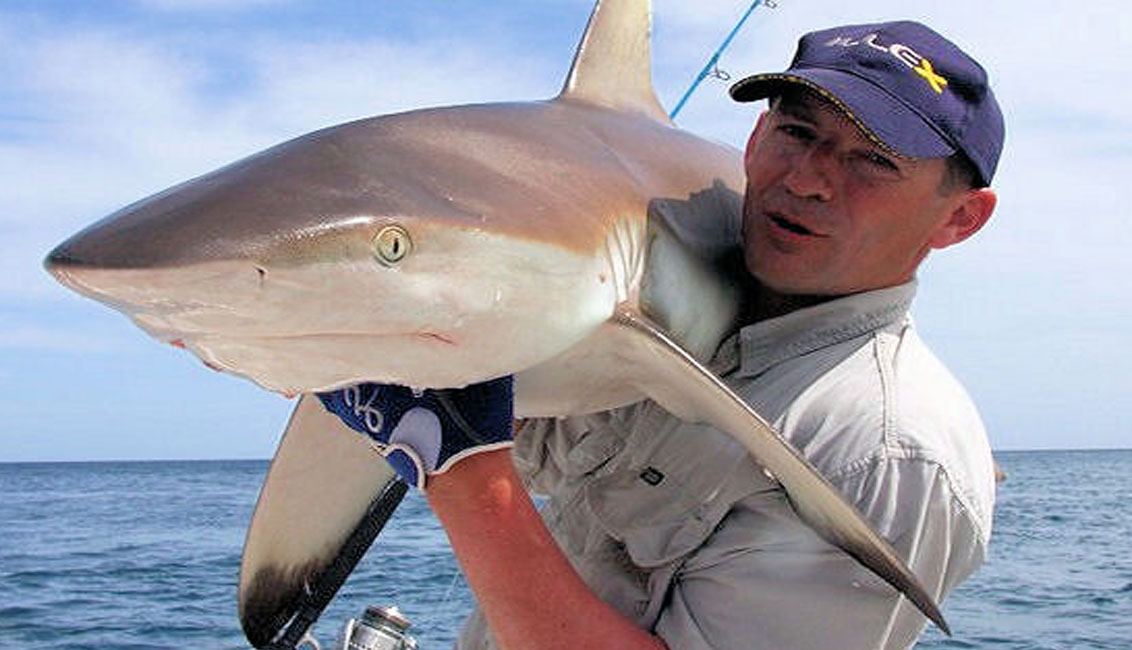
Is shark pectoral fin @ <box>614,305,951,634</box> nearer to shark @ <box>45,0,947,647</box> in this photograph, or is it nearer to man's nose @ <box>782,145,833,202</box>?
shark @ <box>45,0,947,647</box>

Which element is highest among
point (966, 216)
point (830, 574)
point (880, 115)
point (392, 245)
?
point (392, 245)

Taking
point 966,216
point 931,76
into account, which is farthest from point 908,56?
point 966,216

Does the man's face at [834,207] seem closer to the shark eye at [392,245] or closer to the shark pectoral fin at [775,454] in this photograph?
the shark pectoral fin at [775,454]

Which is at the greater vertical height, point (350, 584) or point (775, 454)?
point (775, 454)

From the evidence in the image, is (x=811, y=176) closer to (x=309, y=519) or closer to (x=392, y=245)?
(x=392, y=245)

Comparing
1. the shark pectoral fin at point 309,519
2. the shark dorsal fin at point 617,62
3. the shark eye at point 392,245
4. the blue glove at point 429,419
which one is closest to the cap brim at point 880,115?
the shark dorsal fin at point 617,62

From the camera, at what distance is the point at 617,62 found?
256 cm

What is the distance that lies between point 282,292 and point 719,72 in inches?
128

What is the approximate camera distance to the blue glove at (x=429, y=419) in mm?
1850

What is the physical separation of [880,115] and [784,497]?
22.8 inches

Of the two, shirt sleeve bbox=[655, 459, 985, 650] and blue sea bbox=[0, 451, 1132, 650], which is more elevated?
shirt sleeve bbox=[655, 459, 985, 650]

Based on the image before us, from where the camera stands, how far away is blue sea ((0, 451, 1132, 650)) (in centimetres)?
1185

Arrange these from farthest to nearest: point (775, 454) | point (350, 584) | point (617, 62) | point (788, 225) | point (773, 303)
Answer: point (350, 584) → point (617, 62) → point (773, 303) → point (788, 225) → point (775, 454)

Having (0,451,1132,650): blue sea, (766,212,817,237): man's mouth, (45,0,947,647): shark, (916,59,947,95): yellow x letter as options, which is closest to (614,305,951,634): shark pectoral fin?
(45,0,947,647): shark
